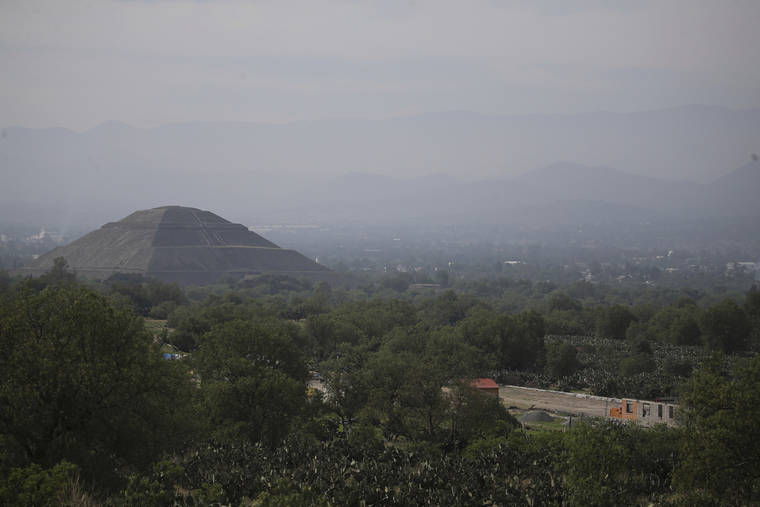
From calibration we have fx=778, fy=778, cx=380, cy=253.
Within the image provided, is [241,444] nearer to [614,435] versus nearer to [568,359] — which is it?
[614,435]

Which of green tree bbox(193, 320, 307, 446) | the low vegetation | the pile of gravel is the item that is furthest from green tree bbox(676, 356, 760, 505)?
the pile of gravel

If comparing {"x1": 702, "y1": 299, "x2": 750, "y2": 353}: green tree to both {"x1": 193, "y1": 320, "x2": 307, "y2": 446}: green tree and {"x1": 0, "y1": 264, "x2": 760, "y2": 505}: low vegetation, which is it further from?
{"x1": 193, "y1": 320, "x2": 307, "y2": 446}: green tree

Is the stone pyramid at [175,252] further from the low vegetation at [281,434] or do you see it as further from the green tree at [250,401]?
the green tree at [250,401]

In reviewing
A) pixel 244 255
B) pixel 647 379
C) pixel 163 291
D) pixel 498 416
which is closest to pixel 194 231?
pixel 244 255

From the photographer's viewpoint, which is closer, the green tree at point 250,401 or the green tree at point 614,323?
the green tree at point 250,401

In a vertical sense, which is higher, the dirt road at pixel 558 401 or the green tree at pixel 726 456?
the green tree at pixel 726 456

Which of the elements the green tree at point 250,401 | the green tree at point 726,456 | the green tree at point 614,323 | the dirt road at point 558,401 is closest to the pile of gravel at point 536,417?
the dirt road at point 558,401
